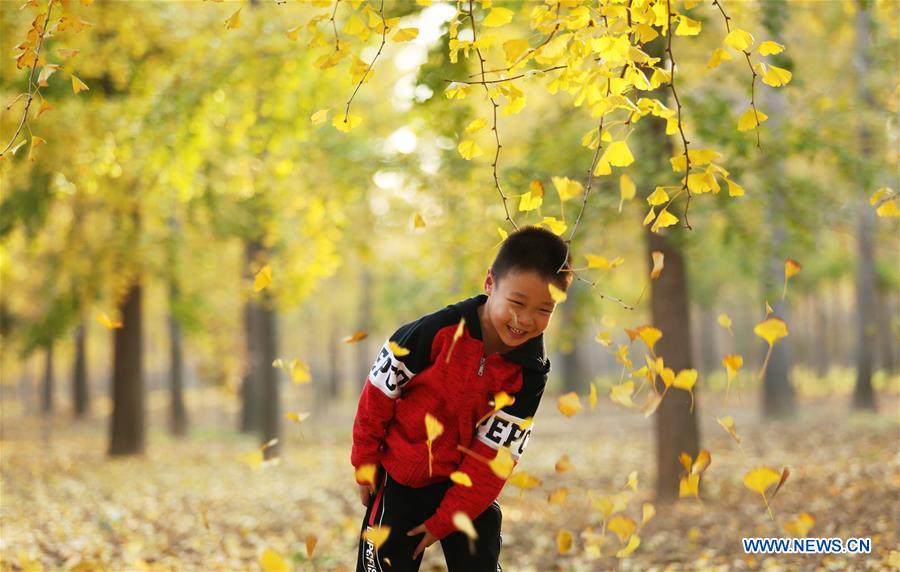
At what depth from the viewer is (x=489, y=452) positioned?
2.81 m

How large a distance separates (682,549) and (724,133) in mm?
3118

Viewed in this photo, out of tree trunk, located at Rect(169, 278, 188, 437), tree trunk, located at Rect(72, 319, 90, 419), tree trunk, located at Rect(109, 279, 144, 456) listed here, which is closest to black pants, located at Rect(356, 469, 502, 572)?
tree trunk, located at Rect(109, 279, 144, 456)

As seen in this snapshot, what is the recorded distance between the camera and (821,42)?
13984 millimetres

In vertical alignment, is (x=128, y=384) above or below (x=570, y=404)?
below

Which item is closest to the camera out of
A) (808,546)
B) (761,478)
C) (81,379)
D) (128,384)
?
(761,478)

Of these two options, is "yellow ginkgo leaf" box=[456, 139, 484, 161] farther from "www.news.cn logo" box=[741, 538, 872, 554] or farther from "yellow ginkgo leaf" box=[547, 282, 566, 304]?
"www.news.cn logo" box=[741, 538, 872, 554]

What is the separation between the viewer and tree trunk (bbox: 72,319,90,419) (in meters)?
20.7

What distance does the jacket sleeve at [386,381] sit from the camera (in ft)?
9.16

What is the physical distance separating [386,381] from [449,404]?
241 millimetres

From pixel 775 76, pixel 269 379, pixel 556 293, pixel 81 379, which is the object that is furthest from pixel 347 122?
→ pixel 81 379

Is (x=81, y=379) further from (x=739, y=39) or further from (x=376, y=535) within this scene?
(x=739, y=39)

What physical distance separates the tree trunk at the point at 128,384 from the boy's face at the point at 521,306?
10.5m

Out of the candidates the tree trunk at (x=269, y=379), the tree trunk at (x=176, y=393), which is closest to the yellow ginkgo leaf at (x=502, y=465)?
the tree trunk at (x=269, y=379)

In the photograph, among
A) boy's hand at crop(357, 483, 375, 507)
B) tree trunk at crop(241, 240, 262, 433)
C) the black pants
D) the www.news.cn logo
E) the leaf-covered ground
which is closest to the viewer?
the black pants
